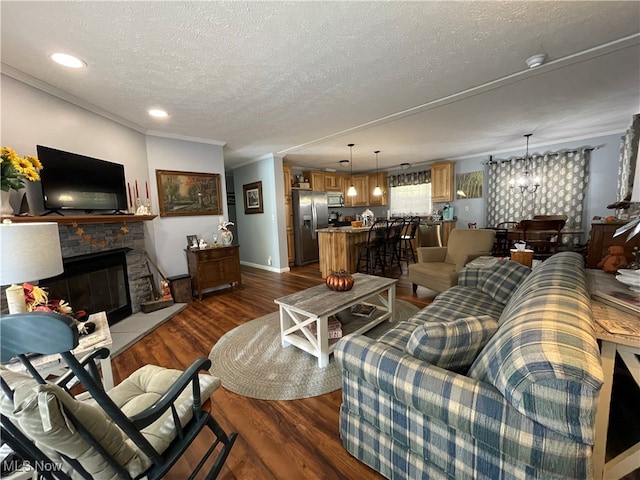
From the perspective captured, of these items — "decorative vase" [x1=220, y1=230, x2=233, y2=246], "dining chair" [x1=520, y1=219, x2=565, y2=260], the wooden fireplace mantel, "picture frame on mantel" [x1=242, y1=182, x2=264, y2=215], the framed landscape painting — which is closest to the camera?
the wooden fireplace mantel

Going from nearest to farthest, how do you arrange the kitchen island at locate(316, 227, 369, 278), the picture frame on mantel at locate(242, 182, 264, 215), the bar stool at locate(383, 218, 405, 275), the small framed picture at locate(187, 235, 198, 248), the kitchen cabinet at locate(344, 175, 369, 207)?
1. the small framed picture at locate(187, 235, 198, 248)
2. the kitchen island at locate(316, 227, 369, 278)
3. the bar stool at locate(383, 218, 405, 275)
4. the picture frame on mantel at locate(242, 182, 264, 215)
5. the kitchen cabinet at locate(344, 175, 369, 207)

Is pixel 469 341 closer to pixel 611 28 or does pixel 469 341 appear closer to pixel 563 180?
pixel 611 28

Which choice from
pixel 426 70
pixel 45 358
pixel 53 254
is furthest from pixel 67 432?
pixel 426 70

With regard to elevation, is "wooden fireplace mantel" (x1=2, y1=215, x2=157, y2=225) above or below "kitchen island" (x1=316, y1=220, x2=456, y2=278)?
above

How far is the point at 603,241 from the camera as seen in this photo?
8.73ft

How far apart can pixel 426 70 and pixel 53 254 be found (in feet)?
9.75

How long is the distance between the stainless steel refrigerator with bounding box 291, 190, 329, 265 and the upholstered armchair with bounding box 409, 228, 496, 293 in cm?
295

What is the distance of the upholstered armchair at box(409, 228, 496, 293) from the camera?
3.22 m

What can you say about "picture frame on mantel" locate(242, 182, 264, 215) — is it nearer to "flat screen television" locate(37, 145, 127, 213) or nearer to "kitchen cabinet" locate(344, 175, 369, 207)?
"flat screen television" locate(37, 145, 127, 213)

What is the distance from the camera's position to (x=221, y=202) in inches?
170

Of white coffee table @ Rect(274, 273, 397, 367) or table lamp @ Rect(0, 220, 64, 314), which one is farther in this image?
white coffee table @ Rect(274, 273, 397, 367)

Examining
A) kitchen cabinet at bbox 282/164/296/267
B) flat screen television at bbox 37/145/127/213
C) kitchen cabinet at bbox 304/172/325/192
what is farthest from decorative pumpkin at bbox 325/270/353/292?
kitchen cabinet at bbox 304/172/325/192

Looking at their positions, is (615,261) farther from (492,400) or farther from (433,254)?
(433,254)

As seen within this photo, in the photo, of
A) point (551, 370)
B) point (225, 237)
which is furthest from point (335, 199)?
point (551, 370)
